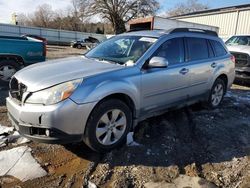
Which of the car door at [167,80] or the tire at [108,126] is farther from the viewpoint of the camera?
the car door at [167,80]

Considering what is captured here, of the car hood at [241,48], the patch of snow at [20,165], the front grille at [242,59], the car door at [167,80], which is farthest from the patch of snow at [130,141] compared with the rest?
the car hood at [241,48]

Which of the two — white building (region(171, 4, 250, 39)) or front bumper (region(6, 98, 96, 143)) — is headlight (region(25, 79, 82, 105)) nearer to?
front bumper (region(6, 98, 96, 143))

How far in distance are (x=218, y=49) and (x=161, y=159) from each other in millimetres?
3458

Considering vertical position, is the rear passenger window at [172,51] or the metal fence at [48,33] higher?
the rear passenger window at [172,51]

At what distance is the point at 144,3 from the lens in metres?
50.8

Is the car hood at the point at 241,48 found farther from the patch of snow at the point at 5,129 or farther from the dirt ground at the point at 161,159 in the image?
the patch of snow at the point at 5,129

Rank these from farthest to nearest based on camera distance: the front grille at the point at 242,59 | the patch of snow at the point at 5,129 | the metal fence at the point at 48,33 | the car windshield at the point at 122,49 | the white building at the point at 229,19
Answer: the metal fence at the point at 48,33, the white building at the point at 229,19, the front grille at the point at 242,59, the patch of snow at the point at 5,129, the car windshield at the point at 122,49

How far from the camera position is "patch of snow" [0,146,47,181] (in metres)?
3.72

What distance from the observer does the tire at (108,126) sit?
3.92m

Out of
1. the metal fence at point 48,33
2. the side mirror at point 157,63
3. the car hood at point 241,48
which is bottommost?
the metal fence at point 48,33

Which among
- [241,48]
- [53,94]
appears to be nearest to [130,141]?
[53,94]

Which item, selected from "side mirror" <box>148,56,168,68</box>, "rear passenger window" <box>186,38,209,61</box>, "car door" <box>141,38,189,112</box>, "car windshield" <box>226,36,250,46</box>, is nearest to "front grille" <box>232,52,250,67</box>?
"car windshield" <box>226,36,250,46</box>

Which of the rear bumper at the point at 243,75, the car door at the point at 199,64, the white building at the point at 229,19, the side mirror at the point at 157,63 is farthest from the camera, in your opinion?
the white building at the point at 229,19

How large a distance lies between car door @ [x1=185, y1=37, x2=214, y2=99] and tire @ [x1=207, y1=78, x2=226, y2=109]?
36cm
